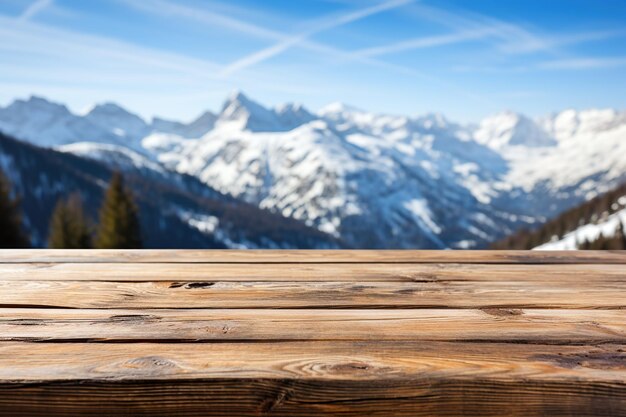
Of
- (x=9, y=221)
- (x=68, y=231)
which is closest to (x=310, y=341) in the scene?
(x=9, y=221)

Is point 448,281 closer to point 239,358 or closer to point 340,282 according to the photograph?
point 340,282

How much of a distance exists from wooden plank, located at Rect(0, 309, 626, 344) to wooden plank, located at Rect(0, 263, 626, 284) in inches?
24.1

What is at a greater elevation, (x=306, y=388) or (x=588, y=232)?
(x=306, y=388)

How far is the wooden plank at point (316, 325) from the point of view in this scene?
1.91 meters

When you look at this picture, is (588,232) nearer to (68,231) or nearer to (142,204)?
(68,231)

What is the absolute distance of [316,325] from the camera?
204 centimetres

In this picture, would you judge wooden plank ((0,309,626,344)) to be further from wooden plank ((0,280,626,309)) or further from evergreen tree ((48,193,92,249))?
evergreen tree ((48,193,92,249))

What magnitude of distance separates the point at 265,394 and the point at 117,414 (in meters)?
0.45

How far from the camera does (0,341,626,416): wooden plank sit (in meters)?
1.51

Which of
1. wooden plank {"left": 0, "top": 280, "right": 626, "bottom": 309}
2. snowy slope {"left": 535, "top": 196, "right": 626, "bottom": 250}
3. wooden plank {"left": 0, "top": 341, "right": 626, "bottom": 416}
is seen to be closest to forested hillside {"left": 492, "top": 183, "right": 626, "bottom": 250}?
snowy slope {"left": 535, "top": 196, "right": 626, "bottom": 250}

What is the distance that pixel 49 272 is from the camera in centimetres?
293

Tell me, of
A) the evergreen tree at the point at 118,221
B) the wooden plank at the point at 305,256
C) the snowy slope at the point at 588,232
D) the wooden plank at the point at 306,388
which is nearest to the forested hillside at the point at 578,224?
the snowy slope at the point at 588,232

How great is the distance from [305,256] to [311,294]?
104 cm

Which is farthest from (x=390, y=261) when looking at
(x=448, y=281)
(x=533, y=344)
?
(x=533, y=344)
